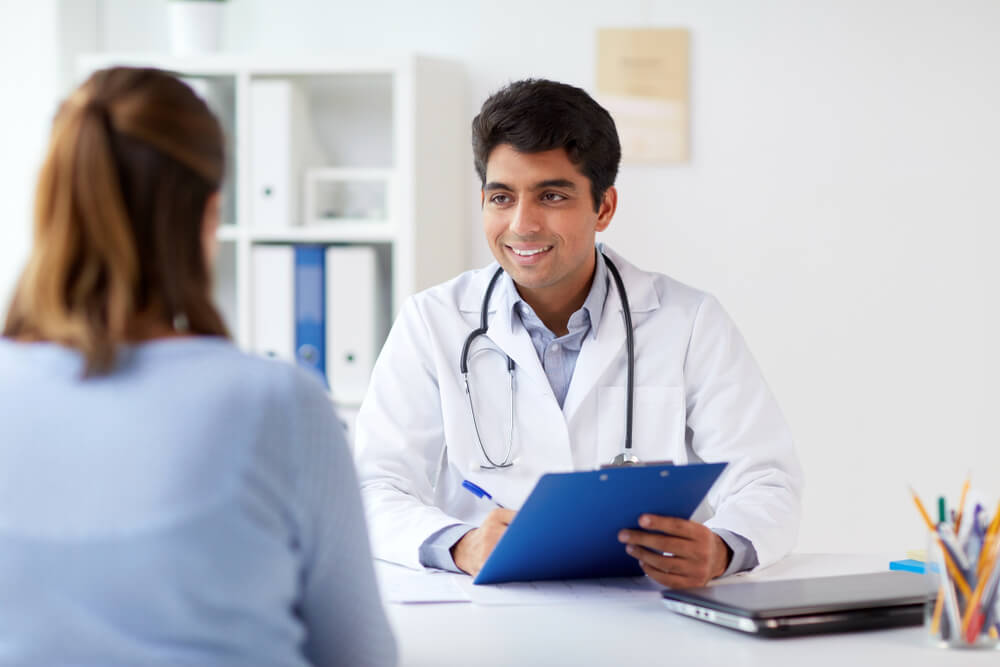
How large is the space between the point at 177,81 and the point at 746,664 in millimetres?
751

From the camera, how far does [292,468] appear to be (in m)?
0.84

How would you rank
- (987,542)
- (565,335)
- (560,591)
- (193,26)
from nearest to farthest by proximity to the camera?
(987,542) < (560,591) < (565,335) < (193,26)

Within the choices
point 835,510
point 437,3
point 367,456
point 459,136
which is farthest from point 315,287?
point 835,510

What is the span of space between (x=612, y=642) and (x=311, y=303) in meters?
1.66

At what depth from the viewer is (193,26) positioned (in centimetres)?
274

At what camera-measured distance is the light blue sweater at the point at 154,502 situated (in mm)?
772

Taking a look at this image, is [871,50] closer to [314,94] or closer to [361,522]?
[314,94]

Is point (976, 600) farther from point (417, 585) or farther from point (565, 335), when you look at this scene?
point (565, 335)

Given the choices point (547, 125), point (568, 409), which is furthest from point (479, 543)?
point (547, 125)

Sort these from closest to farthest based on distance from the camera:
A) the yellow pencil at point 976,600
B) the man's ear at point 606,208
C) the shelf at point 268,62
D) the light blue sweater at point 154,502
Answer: the light blue sweater at point 154,502, the yellow pencil at point 976,600, the man's ear at point 606,208, the shelf at point 268,62

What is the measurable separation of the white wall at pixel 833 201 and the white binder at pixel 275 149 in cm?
28

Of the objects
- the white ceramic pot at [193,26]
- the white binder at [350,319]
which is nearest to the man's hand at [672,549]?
the white binder at [350,319]

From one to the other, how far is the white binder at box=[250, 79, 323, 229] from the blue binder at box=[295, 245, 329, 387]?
11 centimetres

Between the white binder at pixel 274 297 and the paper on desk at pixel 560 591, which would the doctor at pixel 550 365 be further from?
the white binder at pixel 274 297
